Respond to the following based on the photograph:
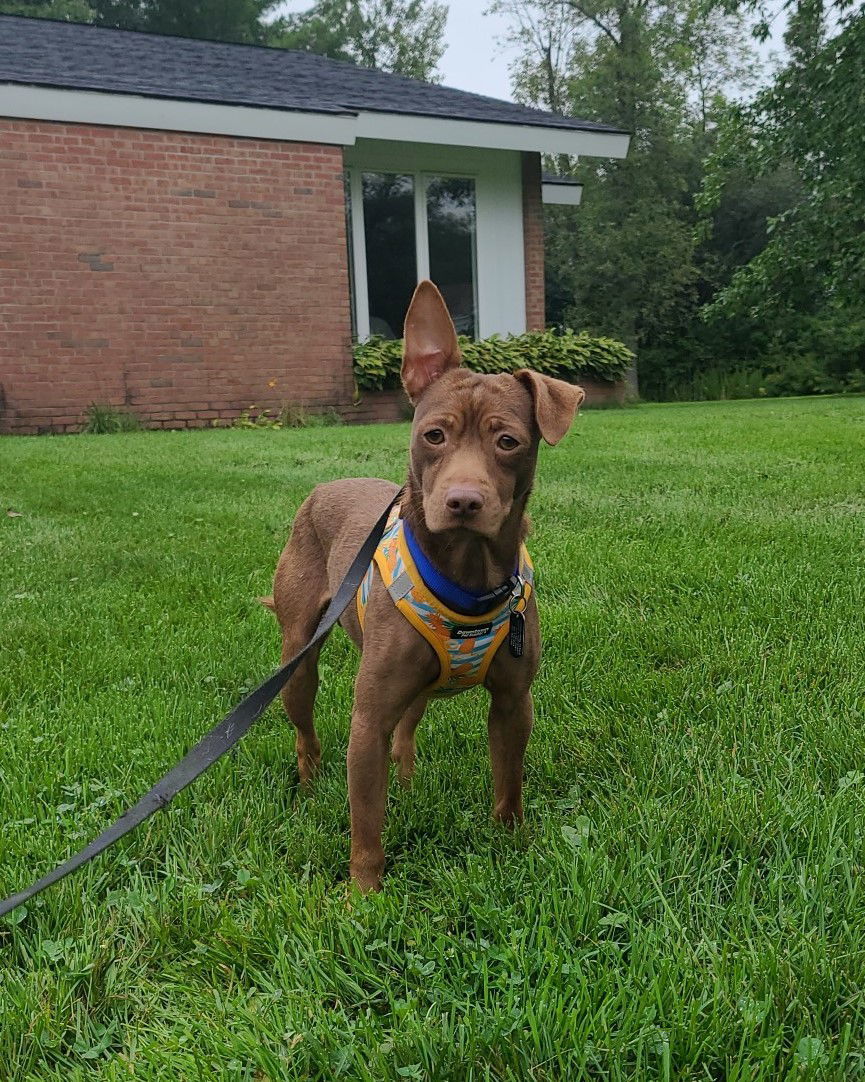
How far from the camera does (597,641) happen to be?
3.39 m

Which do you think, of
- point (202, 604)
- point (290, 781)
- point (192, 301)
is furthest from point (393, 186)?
point (290, 781)

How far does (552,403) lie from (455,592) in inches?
20.8

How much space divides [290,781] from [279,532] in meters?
3.14

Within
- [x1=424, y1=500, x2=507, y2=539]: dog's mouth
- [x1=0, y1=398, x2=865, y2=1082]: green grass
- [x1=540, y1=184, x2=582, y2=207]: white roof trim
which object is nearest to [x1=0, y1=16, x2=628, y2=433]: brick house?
[x1=540, y1=184, x2=582, y2=207]: white roof trim

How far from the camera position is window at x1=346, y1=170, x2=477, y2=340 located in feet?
49.3

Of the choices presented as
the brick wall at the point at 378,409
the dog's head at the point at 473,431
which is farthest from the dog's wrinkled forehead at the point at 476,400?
the brick wall at the point at 378,409

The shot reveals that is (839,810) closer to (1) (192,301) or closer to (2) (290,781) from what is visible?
(2) (290,781)

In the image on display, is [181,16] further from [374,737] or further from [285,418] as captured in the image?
[374,737]

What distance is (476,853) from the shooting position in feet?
7.00

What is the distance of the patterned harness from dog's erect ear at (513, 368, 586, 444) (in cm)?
34

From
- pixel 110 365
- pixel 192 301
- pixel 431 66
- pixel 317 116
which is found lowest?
pixel 110 365

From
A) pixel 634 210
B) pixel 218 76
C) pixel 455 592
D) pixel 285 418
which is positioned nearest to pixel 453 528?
pixel 455 592

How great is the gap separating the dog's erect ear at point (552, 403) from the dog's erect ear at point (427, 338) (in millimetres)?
222

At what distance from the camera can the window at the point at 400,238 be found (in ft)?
49.3
